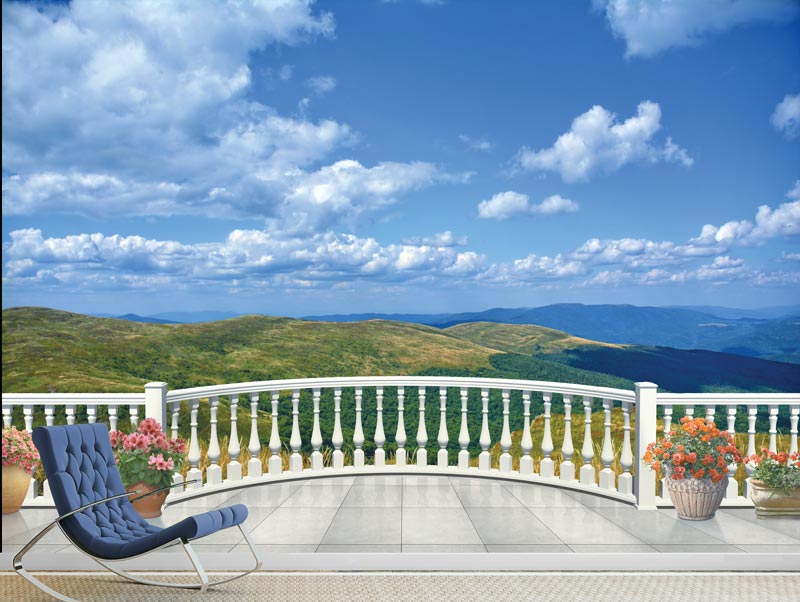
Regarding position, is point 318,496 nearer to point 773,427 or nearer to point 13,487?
point 13,487

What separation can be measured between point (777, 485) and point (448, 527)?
8.46ft

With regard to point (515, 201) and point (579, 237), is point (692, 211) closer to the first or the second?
point (579, 237)

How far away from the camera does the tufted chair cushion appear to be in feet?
10.7

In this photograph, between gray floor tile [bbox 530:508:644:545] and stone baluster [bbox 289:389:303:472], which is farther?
stone baluster [bbox 289:389:303:472]

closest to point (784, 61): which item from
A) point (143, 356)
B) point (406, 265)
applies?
point (406, 265)

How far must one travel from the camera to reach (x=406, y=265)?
1708 cm

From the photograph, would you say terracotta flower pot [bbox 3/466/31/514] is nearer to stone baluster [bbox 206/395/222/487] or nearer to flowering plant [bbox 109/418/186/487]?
flowering plant [bbox 109/418/186/487]

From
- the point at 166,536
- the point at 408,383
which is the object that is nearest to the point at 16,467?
the point at 166,536

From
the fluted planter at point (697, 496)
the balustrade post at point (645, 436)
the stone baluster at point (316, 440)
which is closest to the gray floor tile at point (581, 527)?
the balustrade post at point (645, 436)

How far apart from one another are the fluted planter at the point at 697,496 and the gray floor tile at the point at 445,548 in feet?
5.53

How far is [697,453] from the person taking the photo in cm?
482

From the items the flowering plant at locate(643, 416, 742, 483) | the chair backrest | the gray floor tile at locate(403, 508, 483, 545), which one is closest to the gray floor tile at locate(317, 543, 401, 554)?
the gray floor tile at locate(403, 508, 483, 545)

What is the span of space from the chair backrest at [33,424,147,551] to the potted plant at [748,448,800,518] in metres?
4.49

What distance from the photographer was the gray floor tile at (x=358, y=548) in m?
4.23
